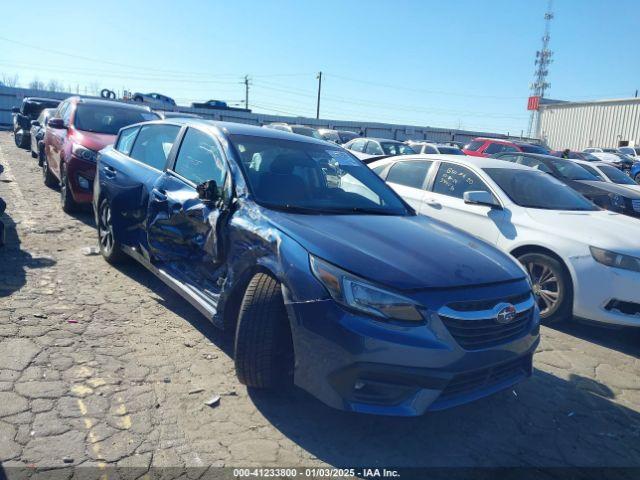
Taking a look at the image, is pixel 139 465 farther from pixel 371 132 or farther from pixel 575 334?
pixel 371 132

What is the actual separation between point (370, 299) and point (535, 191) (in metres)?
3.98

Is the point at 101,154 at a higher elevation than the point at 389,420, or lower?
higher

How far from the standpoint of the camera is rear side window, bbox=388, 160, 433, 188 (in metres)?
6.65

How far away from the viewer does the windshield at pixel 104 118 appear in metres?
8.12

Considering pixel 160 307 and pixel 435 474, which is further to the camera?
pixel 160 307

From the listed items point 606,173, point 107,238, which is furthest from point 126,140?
point 606,173

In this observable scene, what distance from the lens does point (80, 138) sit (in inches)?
295

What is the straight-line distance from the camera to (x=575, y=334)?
4.97 meters

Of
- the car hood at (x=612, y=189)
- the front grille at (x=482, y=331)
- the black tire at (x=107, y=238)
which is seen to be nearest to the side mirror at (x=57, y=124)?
the black tire at (x=107, y=238)

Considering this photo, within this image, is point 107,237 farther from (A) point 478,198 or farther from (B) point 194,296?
(A) point 478,198

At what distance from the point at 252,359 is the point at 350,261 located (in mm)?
854

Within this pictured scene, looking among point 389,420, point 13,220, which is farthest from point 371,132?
point 389,420

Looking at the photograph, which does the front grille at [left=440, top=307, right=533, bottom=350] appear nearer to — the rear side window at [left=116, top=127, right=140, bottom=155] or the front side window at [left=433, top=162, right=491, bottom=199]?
the front side window at [left=433, top=162, right=491, bottom=199]

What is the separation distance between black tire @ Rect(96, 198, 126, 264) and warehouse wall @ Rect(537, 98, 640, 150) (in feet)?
144
